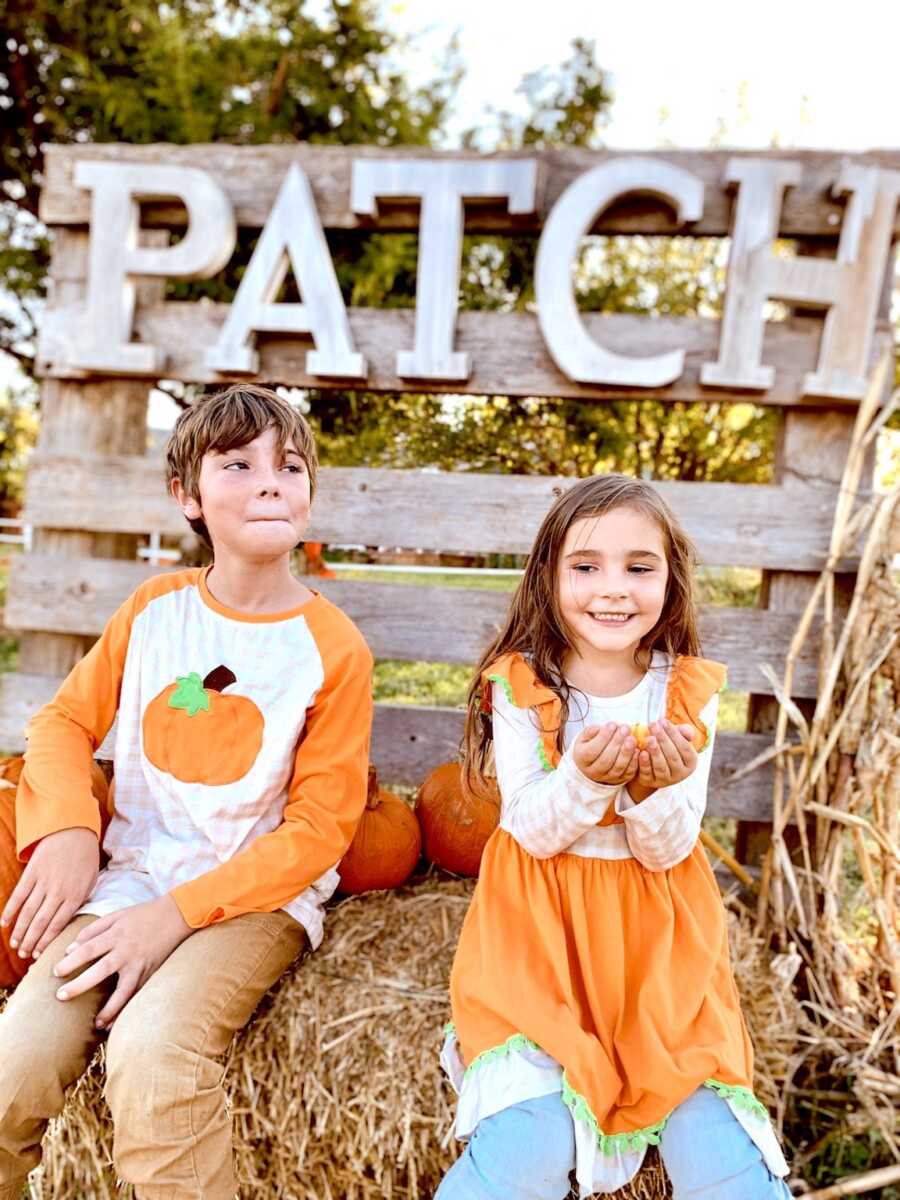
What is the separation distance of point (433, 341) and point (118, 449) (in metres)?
1.10

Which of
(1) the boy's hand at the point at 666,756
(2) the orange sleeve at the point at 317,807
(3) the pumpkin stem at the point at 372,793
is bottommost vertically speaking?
(3) the pumpkin stem at the point at 372,793

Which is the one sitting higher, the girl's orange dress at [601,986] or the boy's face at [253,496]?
the boy's face at [253,496]

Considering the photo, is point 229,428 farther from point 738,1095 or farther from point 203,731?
point 738,1095

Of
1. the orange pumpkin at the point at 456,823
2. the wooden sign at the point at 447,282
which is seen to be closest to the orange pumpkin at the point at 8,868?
the orange pumpkin at the point at 456,823

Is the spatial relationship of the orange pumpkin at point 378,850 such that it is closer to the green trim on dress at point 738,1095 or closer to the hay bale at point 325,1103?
the hay bale at point 325,1103

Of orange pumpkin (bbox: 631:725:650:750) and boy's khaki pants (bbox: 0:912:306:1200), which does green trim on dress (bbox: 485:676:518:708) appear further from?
boy's khaki pants (bbox: 0:912:306:1200)

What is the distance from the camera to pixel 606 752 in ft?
4.66

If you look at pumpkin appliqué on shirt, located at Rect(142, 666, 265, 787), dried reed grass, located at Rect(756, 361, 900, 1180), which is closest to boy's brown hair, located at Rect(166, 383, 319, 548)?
pumpkin appliqué on shirt, located at Rect(142, 666, 265, 787)

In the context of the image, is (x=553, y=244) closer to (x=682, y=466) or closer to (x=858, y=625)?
(x=682, y=466)

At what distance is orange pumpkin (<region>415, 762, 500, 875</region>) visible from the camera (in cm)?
235

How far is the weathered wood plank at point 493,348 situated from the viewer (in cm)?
276

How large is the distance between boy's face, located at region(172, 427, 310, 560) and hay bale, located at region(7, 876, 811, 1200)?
932mm

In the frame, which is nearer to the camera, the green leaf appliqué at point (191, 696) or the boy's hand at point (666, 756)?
the boy's hand at point (666, 756)

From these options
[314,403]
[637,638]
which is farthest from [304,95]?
[637,638]
